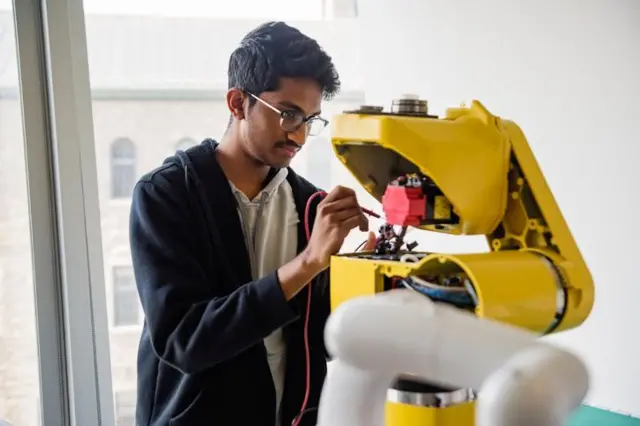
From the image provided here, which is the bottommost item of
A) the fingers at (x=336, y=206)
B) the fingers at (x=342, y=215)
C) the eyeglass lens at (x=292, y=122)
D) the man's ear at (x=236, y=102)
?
the fingers at (x=342, y=215)

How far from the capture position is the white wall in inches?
59.8

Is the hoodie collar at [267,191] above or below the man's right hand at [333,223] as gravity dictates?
above

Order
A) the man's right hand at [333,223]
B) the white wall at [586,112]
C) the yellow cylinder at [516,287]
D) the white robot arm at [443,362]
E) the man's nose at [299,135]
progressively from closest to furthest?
the white robot arm at [443,362] → the yellow cylinder at [516,287] → the man's right hand at [333,223] → the man's nose at [299,135] → the white wall at [586,112]

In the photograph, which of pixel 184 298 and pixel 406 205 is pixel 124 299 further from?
pixel 406 205

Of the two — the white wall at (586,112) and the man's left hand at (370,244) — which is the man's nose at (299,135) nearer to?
the man's left hand at (370,244)

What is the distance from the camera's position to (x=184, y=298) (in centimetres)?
118

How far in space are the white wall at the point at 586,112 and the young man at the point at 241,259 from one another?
20.0 inches

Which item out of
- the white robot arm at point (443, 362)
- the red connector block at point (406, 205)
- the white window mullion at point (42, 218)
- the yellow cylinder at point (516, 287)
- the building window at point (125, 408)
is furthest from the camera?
the building window at point (125, 408)

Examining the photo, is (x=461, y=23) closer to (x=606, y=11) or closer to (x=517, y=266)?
(x=606, y=11)

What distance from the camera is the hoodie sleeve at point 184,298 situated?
1.12 m

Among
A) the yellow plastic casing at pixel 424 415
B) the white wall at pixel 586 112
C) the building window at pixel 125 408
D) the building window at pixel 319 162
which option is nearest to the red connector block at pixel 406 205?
the yellow plastic casing at pixel 424 415

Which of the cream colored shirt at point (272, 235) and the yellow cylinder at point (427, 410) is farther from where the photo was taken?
the cream colored shirt at point (272, 235)

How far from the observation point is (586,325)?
160cm

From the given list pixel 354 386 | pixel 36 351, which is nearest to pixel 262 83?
pixel 354 386
